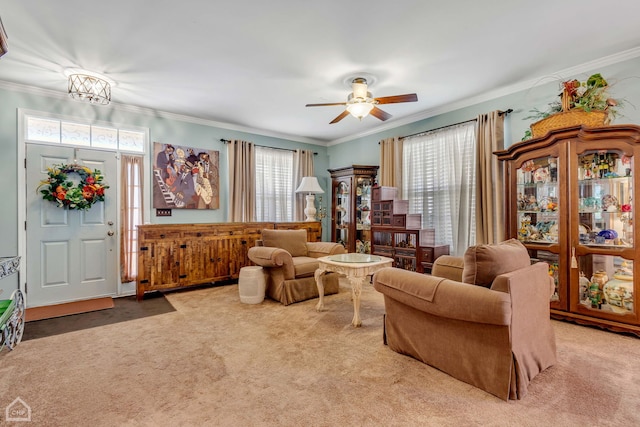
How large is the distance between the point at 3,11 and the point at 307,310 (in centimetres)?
370

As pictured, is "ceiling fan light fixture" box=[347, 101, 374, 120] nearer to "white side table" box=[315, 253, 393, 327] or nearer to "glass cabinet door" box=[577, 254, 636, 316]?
"white side table" box=[315, 253, 393, 327]

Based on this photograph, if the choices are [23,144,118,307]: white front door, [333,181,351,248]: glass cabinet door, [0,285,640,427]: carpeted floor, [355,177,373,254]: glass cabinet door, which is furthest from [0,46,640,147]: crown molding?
[0,285,640,427]: carpeted floor

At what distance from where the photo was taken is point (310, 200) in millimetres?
5832

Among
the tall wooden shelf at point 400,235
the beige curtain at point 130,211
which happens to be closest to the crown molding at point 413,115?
the beige curtain at point 130,211

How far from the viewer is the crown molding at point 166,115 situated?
12.2 feet

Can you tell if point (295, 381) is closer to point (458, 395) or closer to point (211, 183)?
point (458, 395)

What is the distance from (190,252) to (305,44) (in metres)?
3.21

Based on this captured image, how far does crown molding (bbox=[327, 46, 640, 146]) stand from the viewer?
9.93ft

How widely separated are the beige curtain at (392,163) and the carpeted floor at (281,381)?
109 inches

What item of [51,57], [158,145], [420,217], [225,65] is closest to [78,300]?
[158,145]

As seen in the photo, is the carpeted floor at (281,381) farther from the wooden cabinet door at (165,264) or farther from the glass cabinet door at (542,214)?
the wooden cabinet door at (165,264)

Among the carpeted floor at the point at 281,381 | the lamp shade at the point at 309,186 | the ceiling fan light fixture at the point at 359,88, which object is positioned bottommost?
the carpeted floor at the point at 281,381

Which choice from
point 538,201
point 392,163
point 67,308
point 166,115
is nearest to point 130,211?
point 67,308

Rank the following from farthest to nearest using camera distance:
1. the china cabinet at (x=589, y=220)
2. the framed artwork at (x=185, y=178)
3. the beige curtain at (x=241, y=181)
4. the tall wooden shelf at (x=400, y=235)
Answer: the beige curtain at (x=241, y=181) < the framed artwork at (x=185, y=178) < the tall wooden shelf at (x=400, y=235) < the china cabinet at (x=589, y=220)
